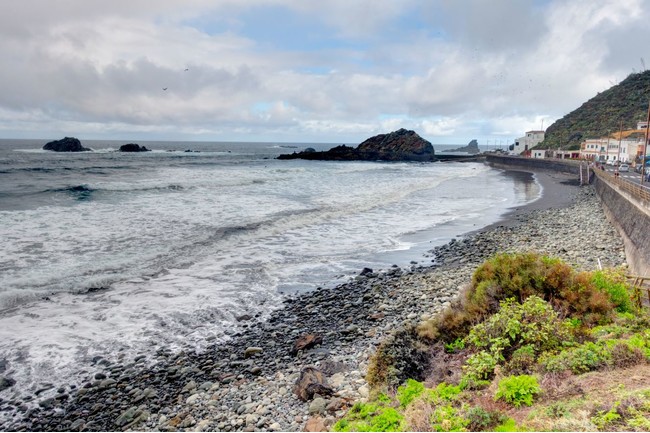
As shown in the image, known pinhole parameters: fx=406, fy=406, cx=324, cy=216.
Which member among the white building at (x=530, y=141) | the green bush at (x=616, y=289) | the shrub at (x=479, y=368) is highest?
the white building at (x=530, y=141)

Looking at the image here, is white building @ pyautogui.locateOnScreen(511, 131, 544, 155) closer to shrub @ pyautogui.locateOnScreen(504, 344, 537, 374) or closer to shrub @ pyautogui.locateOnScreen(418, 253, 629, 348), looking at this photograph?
shrub @ pyautogui.locateOnScreen(418, 253, 629, 348)

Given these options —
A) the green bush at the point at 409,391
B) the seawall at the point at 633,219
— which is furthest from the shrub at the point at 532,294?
the seawall at the point at 633,219

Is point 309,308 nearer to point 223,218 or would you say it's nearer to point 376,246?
point 376,246

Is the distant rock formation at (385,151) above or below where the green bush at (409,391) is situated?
above

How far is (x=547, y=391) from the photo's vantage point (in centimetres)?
484

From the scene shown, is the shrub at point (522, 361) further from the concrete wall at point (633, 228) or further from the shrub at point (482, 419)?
the concrete wall at point (633, 228)

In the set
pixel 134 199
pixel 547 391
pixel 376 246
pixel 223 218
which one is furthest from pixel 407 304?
pixel 134 199

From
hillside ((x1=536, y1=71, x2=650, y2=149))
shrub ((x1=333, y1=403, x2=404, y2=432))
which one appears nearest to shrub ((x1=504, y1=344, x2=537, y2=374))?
shrub ((x1=333, y1=403, x2=404, y2=432))

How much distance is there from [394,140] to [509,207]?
9040 cm

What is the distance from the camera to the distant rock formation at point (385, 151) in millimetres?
102188

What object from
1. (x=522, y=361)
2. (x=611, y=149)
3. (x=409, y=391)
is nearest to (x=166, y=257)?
(x=409, y=391)

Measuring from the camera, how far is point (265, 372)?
290 inches

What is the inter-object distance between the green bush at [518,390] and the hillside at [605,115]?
10076 centimetres

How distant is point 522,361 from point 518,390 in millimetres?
1017
